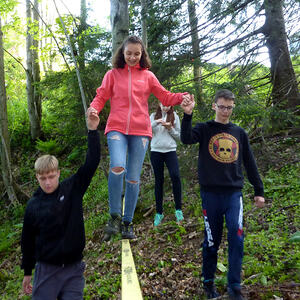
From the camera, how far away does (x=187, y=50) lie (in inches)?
266

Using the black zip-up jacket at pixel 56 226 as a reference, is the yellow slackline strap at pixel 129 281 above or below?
below

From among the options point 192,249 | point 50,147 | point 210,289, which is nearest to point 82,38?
point 50,147

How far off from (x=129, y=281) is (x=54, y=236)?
0.91 meters

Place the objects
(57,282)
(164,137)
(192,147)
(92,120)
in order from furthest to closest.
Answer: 1. (192,147)
2. (164,137)
3. (92,120)
4. (57,282)

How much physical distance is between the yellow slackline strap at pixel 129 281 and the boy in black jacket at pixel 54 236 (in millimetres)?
419

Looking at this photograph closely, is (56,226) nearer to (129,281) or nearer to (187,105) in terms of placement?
(129,281)

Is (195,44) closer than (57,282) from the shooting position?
No

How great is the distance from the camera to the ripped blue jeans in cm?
335

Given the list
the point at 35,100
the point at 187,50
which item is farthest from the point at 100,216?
the point at 35,100

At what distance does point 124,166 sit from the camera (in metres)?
3.36

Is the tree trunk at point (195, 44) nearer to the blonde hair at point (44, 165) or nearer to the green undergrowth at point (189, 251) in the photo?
the green undergrowth at point (189, 251)

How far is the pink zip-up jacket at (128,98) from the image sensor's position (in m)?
3.43

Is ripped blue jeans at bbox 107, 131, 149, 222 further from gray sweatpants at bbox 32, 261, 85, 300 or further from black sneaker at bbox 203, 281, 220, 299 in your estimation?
black sneaker at bbox 203, 281, 220, 299

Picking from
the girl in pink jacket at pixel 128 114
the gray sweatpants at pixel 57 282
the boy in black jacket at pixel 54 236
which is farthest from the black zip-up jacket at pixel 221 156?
the gray sweatpants at pixel 57 282
